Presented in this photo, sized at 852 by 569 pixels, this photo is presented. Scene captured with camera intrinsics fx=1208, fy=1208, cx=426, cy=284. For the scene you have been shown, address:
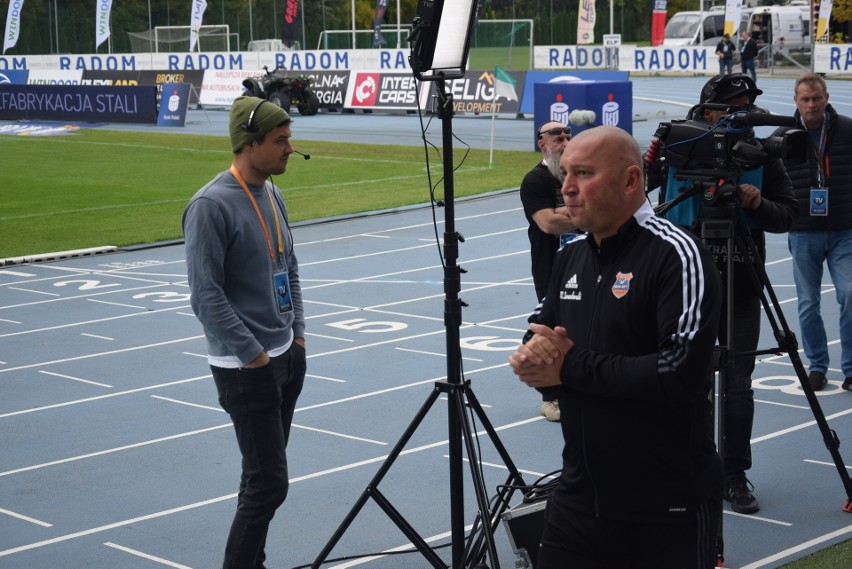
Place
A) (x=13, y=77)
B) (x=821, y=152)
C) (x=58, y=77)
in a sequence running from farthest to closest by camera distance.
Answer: (x=13, y=77) → (x=58, y=77) → (x=821, y=152)

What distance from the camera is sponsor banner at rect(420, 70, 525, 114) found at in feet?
120

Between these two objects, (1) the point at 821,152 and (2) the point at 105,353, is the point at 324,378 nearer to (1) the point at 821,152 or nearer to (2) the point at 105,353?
(2) the point at 105,353

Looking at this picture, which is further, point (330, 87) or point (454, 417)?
point (330, 87)

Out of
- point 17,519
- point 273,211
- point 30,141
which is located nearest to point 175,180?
point 30,141

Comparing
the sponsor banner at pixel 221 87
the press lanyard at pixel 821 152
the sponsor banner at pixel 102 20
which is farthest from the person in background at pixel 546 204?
the sponsor banner at pixel 102 20

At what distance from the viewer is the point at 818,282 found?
30.0 ft

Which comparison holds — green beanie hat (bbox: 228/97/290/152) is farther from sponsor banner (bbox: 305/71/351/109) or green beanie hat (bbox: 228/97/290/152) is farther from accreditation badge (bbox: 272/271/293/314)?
sponsor banner (bbox: 305/71/351/109)

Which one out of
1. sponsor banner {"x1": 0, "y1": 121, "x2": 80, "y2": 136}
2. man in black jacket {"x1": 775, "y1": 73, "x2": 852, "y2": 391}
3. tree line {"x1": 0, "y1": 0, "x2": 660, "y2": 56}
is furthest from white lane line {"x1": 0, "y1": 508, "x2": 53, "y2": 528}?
tree line {"x1": 0, "y1": 0, "x2": 660, "y2": 56}

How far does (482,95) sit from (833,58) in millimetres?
17943

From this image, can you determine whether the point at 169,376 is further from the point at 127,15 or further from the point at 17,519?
the point at 127,15

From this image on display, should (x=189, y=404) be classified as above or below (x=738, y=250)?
below

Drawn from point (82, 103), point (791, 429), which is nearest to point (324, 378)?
point (791, 429)

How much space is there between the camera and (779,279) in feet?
44.7

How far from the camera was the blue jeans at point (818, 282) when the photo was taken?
9.02 meters
